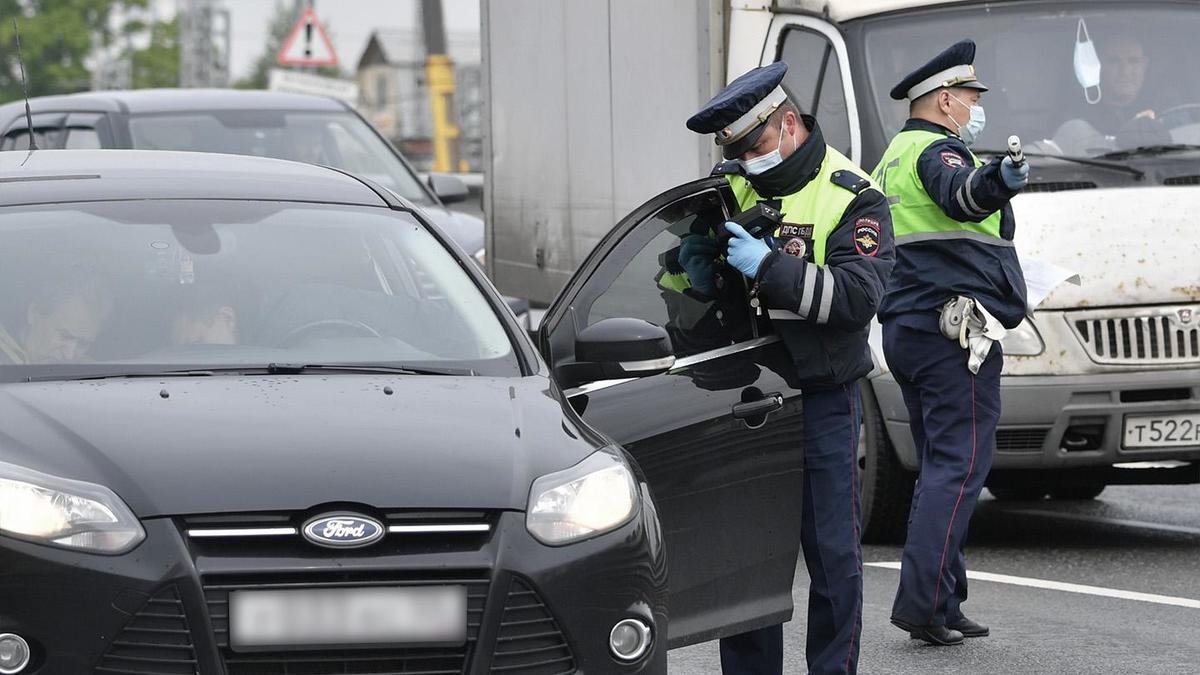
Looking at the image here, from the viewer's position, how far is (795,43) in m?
9.30

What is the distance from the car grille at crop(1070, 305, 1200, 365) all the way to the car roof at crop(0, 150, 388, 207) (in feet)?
11.1

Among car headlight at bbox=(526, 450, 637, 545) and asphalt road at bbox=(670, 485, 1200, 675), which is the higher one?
car headlight at bbox=(526, 450, 637, 545)

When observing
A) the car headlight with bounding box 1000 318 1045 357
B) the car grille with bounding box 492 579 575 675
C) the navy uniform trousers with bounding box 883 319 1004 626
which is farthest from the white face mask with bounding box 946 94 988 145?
the car grille with bounding box 492 579 575 675

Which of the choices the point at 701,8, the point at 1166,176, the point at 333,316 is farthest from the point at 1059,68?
the point at 333,316

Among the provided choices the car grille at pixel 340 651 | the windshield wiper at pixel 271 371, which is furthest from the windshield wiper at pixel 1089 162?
the car grille at pixel 340 651

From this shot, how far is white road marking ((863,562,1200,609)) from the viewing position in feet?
24.6

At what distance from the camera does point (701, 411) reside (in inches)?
215

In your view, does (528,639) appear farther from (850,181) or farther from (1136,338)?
(1136,338)

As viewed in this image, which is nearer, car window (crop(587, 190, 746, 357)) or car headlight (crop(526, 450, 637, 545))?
car headlight (crop(526, 450, 637, 545))

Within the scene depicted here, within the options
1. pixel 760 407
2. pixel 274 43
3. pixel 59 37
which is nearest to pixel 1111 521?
pixel 760 407

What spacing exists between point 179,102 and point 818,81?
474cm

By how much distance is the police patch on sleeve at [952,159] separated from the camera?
Answer: 21.8ft

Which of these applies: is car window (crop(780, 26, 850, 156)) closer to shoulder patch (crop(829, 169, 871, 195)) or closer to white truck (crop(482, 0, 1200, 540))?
white truck (crop(482, 0, 1200, 540))

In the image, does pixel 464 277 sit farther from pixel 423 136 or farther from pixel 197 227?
pixel 423 136
